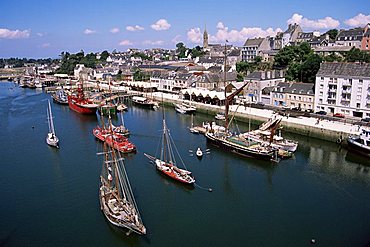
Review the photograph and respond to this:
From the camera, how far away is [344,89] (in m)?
38.9

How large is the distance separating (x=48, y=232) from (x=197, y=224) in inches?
345

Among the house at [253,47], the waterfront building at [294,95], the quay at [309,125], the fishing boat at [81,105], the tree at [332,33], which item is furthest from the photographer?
the house at [253,47]

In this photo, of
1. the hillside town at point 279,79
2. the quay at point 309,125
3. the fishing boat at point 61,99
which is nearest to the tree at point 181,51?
the hillside town at point 279,79

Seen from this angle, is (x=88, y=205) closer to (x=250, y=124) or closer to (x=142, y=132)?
(x=142, y=132)

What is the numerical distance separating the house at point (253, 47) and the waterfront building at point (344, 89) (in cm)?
3424

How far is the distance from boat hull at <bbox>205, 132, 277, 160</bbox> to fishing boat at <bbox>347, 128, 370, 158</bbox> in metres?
8.03

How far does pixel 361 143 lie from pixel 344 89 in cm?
1060

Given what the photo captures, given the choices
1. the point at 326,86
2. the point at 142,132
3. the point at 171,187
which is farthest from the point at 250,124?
the point at 171,187

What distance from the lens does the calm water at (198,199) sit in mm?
18422

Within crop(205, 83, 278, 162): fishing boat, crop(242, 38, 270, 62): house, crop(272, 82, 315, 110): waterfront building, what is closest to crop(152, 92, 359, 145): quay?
crop(272, 82, 315, 110): waterfront building

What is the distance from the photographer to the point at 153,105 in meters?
57.4

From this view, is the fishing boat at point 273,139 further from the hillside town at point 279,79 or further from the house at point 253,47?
the house at point 253,47

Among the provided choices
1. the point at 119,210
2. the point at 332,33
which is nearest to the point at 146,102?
the point at 119,210

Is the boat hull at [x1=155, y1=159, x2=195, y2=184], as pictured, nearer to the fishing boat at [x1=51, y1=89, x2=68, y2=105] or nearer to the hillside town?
the hillside town
